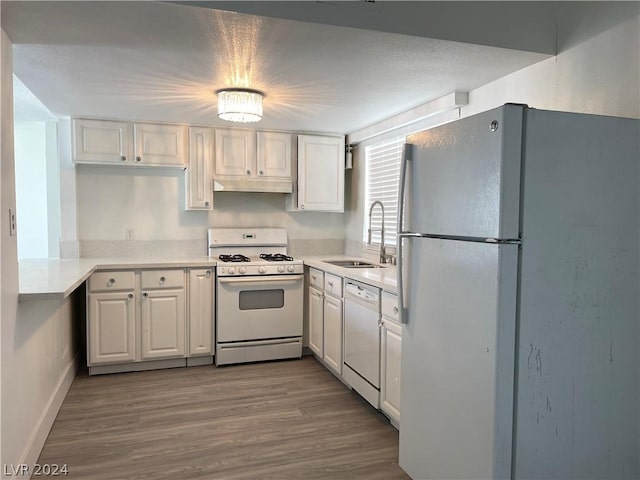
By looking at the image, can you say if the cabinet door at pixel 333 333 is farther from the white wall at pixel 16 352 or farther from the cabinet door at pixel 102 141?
the cabinet door at pixel 102 141

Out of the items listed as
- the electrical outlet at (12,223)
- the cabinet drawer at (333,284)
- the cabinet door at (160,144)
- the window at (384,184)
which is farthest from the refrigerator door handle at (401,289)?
the cabinet door at (160,144)

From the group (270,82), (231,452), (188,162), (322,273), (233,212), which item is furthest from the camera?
(233,212)

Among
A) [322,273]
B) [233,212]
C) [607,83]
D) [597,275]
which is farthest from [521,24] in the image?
[233,212]

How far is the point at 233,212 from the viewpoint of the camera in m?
4.58

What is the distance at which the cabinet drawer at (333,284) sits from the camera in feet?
11.5

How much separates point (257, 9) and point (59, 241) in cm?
307

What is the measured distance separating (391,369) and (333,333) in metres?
0.98

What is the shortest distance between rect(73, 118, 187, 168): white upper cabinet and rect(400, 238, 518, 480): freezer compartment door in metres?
2.66

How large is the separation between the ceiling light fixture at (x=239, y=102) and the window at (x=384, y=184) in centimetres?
140

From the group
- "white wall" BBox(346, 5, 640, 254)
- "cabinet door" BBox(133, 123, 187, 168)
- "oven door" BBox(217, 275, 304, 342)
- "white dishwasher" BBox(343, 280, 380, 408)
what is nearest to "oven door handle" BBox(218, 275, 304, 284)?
"oven door" BBox(217, 275, 304, 342)

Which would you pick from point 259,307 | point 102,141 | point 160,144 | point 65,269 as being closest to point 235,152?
point 160,144

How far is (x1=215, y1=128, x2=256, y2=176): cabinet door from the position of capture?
4199 mm

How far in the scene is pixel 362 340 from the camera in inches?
122

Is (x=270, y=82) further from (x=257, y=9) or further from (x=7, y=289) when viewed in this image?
(x=7, y=289)
